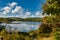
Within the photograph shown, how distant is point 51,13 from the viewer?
41.2 feet

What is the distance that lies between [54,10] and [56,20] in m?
0.98

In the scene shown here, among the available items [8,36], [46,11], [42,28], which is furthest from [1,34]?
[42,28]

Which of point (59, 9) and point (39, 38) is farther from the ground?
point (59, 9)

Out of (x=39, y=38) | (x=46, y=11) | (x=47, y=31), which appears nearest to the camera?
(x=46, y=11)

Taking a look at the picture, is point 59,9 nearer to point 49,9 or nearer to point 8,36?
point 49,9

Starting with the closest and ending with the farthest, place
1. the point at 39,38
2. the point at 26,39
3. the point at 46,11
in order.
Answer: the point at 26,39 → the point at 46,11 → the point at 39,38

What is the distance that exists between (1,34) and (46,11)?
2.45m

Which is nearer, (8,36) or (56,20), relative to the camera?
(8,36)

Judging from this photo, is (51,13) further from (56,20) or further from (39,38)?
(39,38)

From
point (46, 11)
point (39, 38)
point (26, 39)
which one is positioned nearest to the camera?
point (26, 39)

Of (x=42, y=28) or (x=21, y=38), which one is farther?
(x=42, y=28)

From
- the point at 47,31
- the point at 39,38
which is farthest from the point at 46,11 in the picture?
the point at 47,31

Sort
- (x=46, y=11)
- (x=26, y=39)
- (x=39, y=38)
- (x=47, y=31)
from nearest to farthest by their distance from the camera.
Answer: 1. (x=26, y=39)
2. (x=46, y=11)
3. (x=39, y=38)
4. (x=47, y=31)

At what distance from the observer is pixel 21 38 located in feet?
39.2
